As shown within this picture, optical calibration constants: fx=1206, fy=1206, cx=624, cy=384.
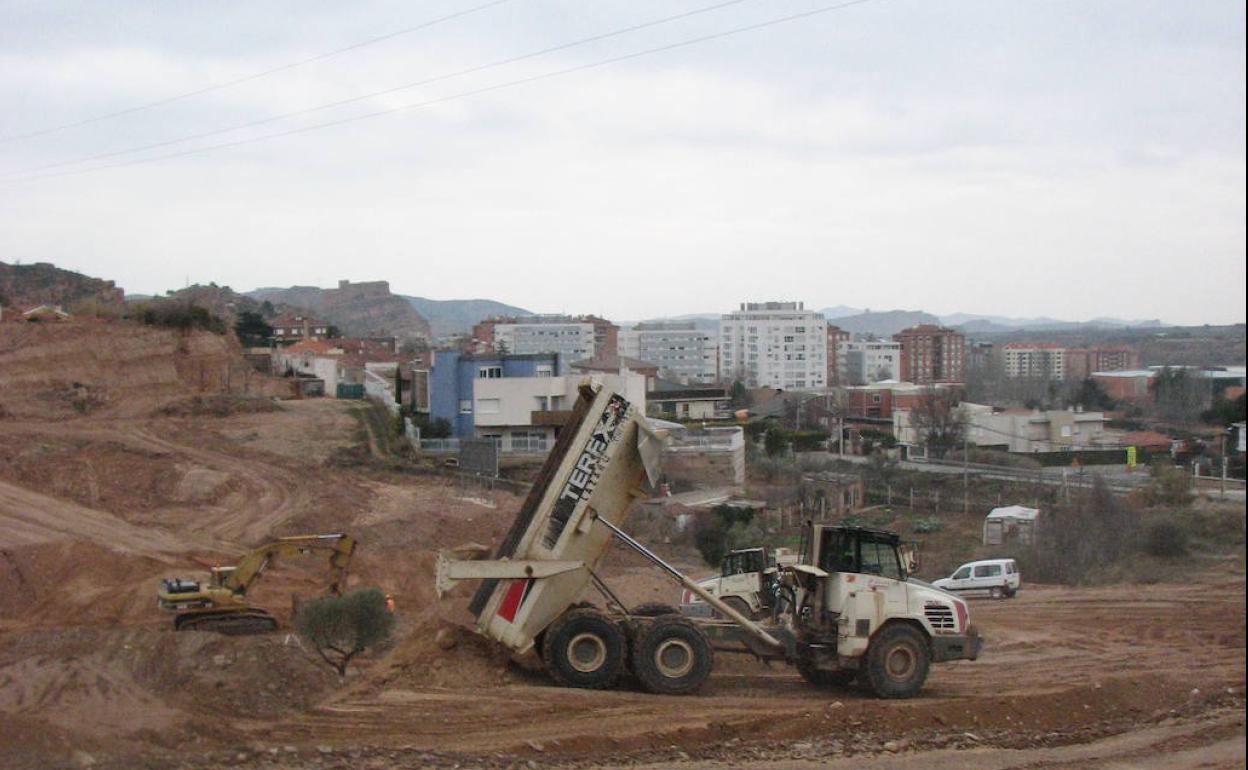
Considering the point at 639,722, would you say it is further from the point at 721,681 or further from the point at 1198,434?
the point at 1198,434

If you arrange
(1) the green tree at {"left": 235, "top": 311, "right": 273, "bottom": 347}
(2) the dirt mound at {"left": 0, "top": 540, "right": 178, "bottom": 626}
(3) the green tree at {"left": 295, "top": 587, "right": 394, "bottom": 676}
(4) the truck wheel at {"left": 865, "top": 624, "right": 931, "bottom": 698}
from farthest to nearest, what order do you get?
(1) the green tree at {"left": 235, "top": 311, "right": 273, "bottom": 347}, (2) the dirt mound at {"left": 0, "top": 540, "right": 178, "bottom": 626}, (3) the green tree at {"left": 295, "top": 587, "right": 394, "bottom": 676}, (4) the truck wheel at {"left": 865, "top": 624, "right": 931, "bottom": 698}

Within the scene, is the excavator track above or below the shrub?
below

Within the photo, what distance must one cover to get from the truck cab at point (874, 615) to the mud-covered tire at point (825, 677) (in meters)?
0.27

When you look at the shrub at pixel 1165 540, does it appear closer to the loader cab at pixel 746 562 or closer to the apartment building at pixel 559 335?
the loader cab at pixel 746 562

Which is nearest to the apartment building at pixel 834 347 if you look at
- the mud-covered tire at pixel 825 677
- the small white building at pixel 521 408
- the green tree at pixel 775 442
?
the green tree at pixel 775 442

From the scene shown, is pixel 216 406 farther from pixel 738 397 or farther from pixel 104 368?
pixel 738 397

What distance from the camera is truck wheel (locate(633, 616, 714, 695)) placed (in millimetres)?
12969

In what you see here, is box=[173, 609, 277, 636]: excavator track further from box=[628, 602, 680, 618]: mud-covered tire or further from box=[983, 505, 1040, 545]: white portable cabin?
box=[983, 505, 1040, 545]: white portable cabin

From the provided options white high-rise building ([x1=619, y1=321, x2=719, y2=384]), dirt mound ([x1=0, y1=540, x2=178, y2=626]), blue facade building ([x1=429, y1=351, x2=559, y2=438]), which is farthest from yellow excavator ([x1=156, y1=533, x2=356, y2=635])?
white high-rise building ([x1=619, y1=321, x2=719, y2=384])

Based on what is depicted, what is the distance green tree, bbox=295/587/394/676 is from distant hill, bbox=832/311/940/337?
113m

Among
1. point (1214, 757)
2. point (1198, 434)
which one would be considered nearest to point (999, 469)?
point (1198, 434)

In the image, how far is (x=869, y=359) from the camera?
10650 centimetres

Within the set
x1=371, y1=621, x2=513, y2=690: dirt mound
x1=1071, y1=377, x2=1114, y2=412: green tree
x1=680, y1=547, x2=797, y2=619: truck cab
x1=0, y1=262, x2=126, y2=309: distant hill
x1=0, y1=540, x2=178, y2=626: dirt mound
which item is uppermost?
x1=0, y1=262, x2=126, y2=309: distant hill

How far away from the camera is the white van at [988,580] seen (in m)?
22.8
